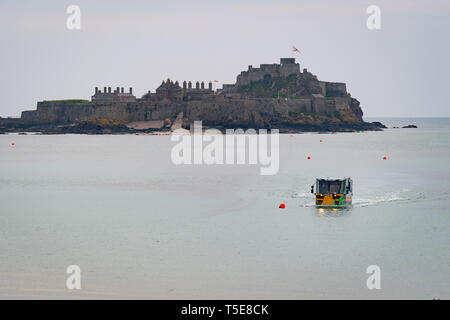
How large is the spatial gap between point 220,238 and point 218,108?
106690mm

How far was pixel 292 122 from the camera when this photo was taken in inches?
5502

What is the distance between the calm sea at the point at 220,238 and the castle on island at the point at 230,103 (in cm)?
8231

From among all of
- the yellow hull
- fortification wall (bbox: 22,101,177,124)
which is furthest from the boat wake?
fortification wall (bbox: 22,101,177,124)

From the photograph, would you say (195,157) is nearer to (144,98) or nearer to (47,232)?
(47,232)

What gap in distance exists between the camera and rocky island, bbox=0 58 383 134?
133 m

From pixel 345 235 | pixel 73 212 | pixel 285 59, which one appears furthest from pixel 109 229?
pixel 285 59

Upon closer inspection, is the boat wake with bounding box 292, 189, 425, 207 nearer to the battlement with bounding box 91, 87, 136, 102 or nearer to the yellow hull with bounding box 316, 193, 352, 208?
the yellow hull with bounding box 316, 193, 352, 208

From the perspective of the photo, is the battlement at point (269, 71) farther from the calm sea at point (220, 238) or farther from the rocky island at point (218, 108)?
the calm sea at point (220, 238)

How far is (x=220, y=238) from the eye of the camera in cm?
2623

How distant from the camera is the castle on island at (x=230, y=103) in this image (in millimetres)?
132863

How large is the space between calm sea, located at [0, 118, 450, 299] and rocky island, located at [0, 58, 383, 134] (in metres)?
82.4

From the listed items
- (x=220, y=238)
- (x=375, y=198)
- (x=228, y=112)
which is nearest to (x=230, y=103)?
(x=228, y=112)

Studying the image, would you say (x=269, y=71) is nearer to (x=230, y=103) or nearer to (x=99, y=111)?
(x=230, y=103)
